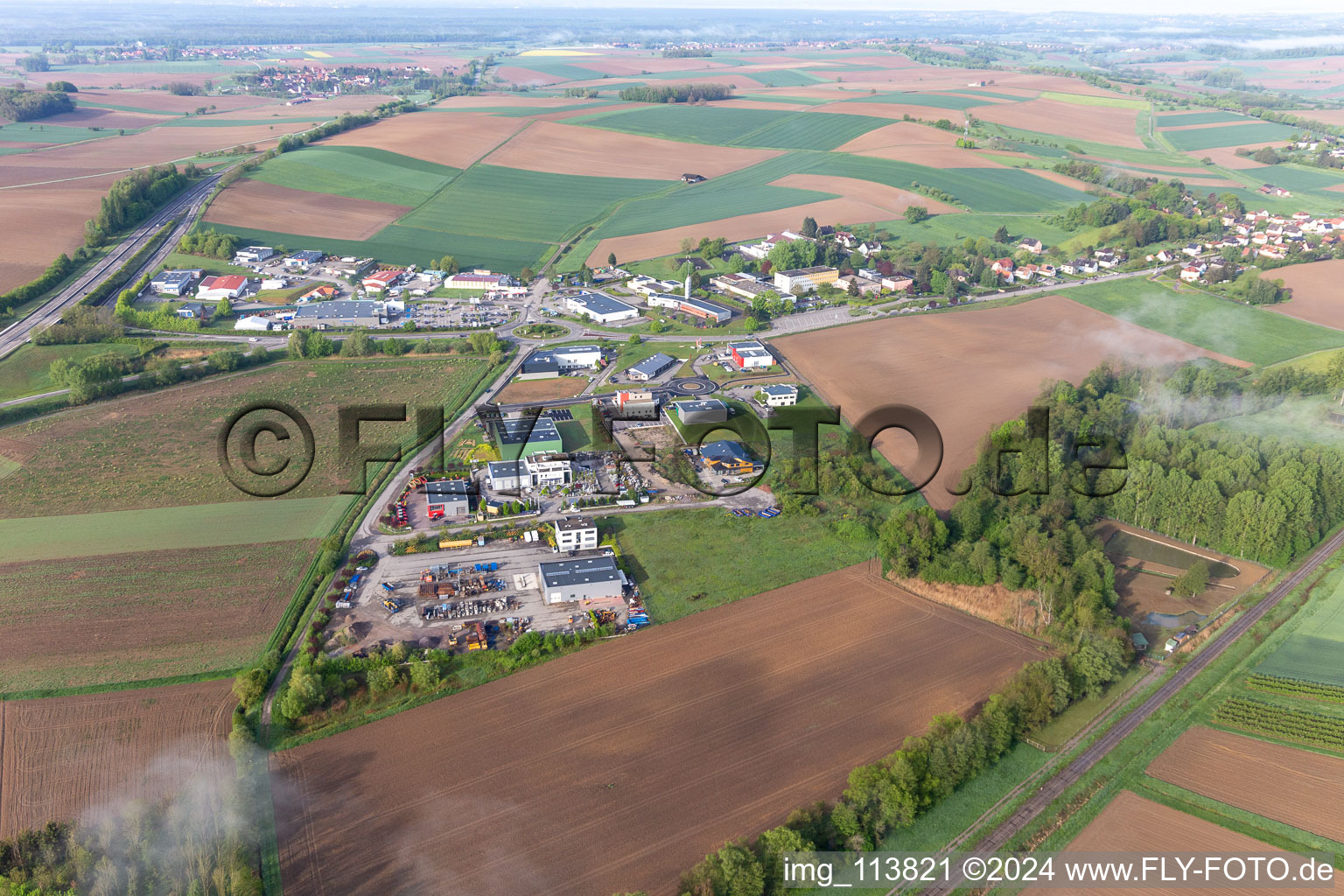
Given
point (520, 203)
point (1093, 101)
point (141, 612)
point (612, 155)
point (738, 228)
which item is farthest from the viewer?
point (1093, 101)

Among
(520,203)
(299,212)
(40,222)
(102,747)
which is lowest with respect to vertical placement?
(102,747)

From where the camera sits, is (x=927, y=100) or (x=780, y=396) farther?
(x=927, y=100)

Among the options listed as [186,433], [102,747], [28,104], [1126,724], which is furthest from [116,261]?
[1126,724]

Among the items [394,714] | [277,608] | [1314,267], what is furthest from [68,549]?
[1314,267]

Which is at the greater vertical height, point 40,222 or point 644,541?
point 40,222

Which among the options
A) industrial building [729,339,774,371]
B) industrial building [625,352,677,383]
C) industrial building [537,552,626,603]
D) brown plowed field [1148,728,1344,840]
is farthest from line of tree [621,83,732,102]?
brown plowed field [1148,728,1344,840]

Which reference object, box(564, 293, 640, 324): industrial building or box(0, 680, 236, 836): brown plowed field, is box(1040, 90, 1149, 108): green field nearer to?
box(564, 293, 640, 324): industrial building

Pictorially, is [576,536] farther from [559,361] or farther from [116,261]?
[116,261]

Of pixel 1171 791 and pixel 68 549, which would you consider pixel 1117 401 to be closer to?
pixel 1171 791
